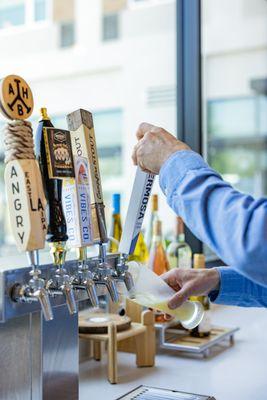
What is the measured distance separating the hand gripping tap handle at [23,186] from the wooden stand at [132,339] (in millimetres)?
482

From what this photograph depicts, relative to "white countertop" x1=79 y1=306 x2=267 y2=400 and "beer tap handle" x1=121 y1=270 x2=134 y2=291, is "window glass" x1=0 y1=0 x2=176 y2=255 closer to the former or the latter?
"white countertop" x1=79 y1=306 x2=267 y2=400

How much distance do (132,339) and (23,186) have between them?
0.74m

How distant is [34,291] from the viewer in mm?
828

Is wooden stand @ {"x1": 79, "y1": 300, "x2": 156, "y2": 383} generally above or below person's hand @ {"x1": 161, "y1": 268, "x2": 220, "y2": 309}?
below

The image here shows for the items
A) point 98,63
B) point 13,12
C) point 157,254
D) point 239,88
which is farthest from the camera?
point 98,63

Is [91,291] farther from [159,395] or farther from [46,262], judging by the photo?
[159,395]

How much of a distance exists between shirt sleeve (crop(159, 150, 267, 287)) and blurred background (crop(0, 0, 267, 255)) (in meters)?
1.55

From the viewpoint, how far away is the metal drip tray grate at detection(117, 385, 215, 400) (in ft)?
3.61

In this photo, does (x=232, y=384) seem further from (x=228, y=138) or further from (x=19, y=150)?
(x=228, y=138)

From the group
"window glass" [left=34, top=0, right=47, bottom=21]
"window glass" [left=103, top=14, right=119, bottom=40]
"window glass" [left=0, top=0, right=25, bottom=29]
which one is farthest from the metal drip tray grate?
"window glass" [left=103, top=14, right=119, bottom=40]

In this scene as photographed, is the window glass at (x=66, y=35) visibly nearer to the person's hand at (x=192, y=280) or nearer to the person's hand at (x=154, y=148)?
the person's hand at (x=192, y=280)

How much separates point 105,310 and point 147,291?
54cm

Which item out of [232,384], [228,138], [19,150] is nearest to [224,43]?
[228,138]

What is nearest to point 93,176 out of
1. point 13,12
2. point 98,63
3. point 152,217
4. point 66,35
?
point 152,217
